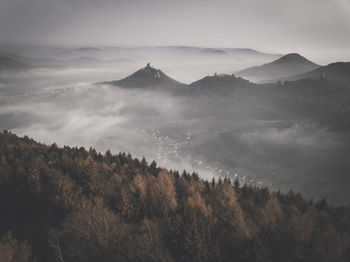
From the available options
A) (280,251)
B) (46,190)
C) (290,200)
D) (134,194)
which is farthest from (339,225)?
(46,190)

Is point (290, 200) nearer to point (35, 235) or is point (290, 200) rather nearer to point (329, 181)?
point (35, 235)

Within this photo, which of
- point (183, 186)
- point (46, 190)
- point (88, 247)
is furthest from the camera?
point (183, 186)

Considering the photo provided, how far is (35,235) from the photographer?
35500 mm

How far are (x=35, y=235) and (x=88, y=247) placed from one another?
12951 mm

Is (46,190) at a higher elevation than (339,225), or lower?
higher

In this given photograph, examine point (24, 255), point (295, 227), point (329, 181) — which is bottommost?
point (329, 181)

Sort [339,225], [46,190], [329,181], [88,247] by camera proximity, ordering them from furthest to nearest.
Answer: [329,181] → [339,225] → [46,190] → [88,247]

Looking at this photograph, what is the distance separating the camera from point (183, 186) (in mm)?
68812

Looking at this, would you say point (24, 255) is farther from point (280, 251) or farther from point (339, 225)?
point (339, 225)

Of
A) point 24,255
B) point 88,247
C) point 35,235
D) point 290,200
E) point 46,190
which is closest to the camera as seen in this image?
point 24,255

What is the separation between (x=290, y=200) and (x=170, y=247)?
150 ft

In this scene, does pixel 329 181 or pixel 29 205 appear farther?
pixel 329 181

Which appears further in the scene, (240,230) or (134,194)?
(134,194)

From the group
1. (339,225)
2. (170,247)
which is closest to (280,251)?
(170,247)
